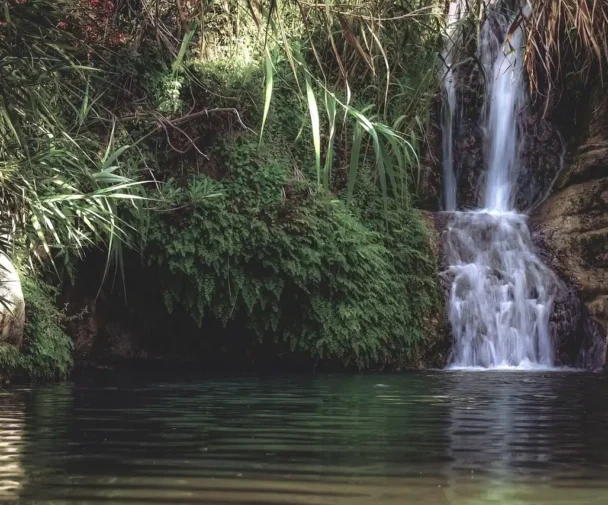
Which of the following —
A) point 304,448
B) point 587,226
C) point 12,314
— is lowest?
point 304,448

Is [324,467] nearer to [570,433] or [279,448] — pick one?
[279,448]

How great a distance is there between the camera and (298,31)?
441 inches

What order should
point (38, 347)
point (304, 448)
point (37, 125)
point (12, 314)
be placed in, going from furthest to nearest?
1. point (38, 347)
2. point (12, 314)
3. point (37, 125)
4. point (304, 448)

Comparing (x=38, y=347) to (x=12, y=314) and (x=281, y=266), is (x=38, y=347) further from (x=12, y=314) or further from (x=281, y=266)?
(x=281, y=266)

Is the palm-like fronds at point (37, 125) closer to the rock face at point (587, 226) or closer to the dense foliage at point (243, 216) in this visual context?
the dense foliage at point (243, 216)

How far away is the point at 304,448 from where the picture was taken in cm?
A: 324

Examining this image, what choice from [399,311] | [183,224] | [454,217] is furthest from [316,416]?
[454,217]

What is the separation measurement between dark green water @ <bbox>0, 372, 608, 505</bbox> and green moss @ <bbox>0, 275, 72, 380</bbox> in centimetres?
143

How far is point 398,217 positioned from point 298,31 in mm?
2745

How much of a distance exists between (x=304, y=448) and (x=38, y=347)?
5.30 metres

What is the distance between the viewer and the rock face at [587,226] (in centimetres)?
1102

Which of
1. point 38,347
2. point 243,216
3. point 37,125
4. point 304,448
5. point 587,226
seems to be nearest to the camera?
point 304,448

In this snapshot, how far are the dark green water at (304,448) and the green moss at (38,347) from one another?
56.4 inches

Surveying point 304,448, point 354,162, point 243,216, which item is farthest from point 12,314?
point 354,162
